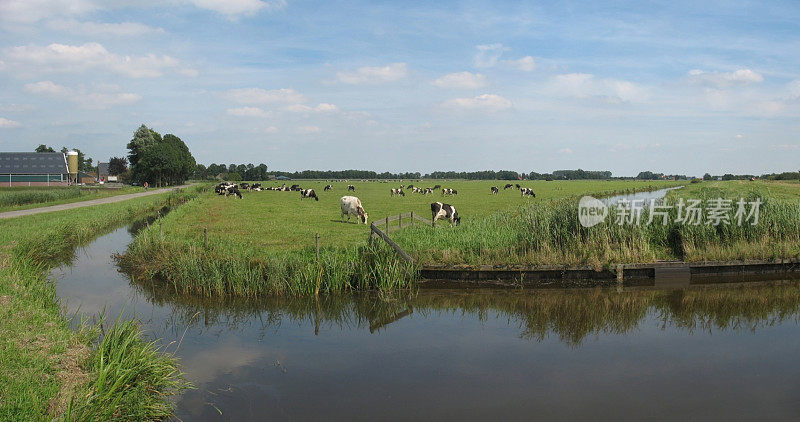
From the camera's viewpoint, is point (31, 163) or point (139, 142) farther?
point (139, 142)

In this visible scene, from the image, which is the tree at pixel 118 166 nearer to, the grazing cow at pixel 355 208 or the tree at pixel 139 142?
the tree at pixel 139 142

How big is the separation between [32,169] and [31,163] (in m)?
1.67

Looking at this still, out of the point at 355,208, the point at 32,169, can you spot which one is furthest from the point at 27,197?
the point at 32,169

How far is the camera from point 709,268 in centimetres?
1764

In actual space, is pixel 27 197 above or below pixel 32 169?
below

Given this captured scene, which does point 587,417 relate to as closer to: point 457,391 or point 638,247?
point 457,391

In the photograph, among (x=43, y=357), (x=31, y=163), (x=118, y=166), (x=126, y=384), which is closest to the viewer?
(x=126, y=384)

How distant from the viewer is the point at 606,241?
58.6ft

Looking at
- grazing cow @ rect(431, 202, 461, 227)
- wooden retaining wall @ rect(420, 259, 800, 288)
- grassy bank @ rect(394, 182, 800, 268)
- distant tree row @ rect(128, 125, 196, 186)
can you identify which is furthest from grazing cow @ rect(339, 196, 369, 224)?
distant tree row @ rect(128, 125, 196, 186)

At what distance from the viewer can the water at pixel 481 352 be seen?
829cm

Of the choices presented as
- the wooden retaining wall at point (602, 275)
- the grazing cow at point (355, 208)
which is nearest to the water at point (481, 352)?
the wooden retaining wall at point (602, 275)

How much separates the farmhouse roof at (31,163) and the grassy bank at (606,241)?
291ft

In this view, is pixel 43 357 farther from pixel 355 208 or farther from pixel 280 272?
pixel 355 208

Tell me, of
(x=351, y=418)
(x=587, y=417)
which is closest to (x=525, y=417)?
(x=587, y=417)
